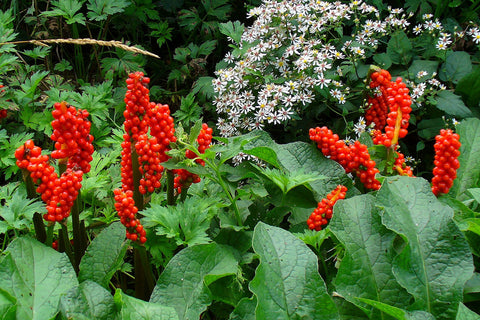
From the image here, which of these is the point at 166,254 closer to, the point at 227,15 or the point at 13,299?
the point at 13,299

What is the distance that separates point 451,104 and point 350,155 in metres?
1.16

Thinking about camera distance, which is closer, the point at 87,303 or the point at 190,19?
the point at 87,303

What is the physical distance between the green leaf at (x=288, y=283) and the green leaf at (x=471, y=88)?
183cm

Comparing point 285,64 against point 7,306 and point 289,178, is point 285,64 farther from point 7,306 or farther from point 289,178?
point 7,306

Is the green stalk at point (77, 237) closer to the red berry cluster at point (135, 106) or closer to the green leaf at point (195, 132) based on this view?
the red berry cluster at point (135, 106)

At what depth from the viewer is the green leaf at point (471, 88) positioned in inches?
110

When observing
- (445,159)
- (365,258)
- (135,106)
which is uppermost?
(135,106)

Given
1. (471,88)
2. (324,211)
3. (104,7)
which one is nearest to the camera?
(324,211)

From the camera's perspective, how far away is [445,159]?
67.3 inches

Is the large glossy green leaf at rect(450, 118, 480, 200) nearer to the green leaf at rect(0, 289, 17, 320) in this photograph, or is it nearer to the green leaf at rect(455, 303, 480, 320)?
the green leaf at rect(455, 303, 480, 320)

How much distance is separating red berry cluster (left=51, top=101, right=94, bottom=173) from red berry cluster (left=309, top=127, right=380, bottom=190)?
78 centimetres

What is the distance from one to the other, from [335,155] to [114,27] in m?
2.55

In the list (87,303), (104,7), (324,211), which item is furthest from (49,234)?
(104,7)

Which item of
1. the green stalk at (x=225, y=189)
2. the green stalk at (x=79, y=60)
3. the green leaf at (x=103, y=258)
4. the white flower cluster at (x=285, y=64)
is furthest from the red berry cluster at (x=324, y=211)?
the green stalk at (x=79, y=60)
